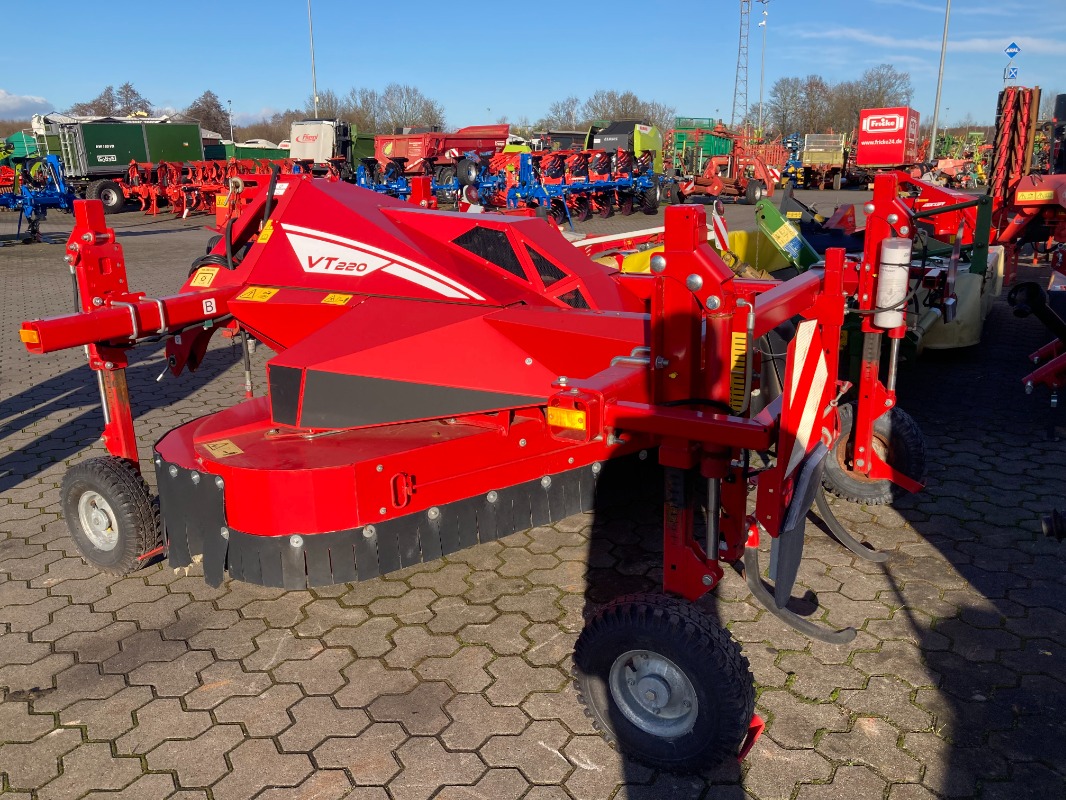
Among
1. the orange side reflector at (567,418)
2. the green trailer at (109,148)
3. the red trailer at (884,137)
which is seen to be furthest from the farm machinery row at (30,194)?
the red trailer at (884,137)

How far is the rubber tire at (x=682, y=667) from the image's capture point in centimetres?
254

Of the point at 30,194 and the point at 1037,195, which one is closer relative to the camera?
the point at 1037,195

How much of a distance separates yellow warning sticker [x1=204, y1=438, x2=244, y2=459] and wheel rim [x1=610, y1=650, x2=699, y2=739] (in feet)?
6.20

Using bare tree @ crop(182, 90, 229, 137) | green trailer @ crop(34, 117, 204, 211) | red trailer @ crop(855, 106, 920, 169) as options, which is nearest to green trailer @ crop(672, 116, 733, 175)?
red trailer @ crop(855, 106, 920, 169)

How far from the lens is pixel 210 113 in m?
82.4

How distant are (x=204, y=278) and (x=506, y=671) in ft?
9.55

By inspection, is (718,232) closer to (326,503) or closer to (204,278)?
(204,278)

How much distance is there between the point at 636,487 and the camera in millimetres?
4203

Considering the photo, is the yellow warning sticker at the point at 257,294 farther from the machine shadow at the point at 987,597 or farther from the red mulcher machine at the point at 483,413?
the machine shadow at the point at 987,597

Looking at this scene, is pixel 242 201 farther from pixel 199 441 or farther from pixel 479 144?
pixel 479 144

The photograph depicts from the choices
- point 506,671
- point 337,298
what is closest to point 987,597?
point 506,671

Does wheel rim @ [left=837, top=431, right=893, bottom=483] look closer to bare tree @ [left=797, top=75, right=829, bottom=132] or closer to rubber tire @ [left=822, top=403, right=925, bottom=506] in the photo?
rubber tire @ [left=822, top=403, right=925, bottom=506]

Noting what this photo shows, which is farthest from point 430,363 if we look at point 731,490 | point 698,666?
point 698,666

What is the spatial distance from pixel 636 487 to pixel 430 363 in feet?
4.02
